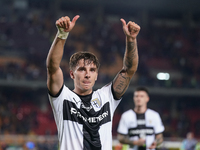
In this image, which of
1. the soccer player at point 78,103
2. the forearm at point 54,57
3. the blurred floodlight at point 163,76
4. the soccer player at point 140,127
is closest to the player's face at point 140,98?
the soccer player at point 140,127

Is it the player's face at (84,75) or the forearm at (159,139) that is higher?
the player's face at (84,75)

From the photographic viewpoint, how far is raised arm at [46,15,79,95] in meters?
3.13

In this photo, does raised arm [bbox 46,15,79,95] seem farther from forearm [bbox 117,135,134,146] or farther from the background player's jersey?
forearm [bbox 117,135,134,146]

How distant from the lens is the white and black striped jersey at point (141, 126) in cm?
670

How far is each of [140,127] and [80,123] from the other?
373cm

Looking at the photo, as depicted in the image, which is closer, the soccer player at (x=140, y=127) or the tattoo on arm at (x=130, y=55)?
the tattoo on arm at (x=130, y=55)

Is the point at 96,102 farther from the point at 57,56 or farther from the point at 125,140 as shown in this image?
the point at 125,140

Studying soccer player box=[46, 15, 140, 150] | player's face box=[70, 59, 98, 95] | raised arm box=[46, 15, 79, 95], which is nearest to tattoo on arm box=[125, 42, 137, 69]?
soccer player box=[46, 15, 140, 150]

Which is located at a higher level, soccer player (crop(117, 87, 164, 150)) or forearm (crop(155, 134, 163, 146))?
soccer player (crop(117, 87, 164, 150))

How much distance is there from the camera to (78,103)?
3.36 m

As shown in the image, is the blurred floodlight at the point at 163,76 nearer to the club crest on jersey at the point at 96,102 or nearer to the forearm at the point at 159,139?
the forearm at the point at 159,139

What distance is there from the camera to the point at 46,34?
2747 centimetres

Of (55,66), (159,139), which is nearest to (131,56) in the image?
(55,66)

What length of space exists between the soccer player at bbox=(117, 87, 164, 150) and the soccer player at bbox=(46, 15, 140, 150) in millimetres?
3340
